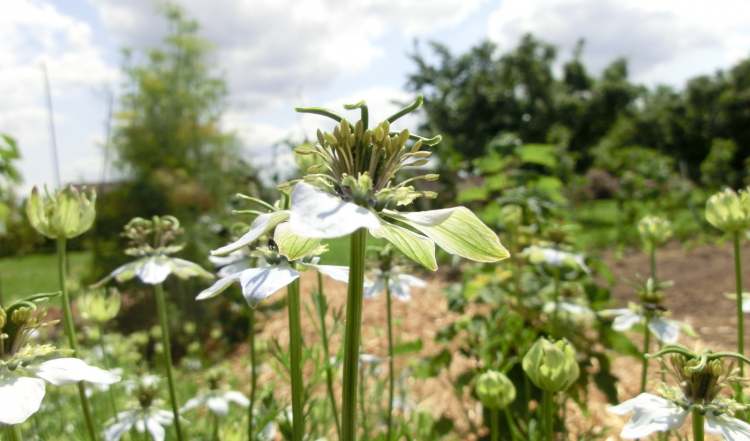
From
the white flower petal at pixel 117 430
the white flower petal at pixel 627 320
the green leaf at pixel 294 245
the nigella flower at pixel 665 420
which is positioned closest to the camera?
the green leaf at pixel 294 245

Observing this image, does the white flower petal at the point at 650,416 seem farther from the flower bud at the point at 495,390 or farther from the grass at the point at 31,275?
the grass at the point at 31,275

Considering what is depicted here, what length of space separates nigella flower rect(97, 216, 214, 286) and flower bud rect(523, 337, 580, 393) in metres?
0.74

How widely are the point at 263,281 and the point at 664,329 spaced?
1.28 m

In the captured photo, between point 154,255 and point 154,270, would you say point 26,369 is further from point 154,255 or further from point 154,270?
point 154,255

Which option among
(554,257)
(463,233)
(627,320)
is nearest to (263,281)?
(463,233)

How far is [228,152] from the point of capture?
287 inches

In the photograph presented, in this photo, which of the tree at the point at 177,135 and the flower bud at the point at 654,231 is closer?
the flower bud at the point at 654,231

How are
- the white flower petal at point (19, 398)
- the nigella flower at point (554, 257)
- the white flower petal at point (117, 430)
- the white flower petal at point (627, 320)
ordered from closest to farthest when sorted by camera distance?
the white flower petal at point (19, 398) → the white flower petal at point (117, 430) → the white flower petal at point (627, 320) → the nigella flower at point (554, 257)

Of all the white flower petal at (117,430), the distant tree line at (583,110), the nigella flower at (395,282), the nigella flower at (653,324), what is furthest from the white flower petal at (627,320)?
the distant tree line at (583,110)

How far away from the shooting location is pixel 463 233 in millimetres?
736

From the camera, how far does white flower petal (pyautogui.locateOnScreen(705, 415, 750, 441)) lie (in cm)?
90

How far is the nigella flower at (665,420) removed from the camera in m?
0.92

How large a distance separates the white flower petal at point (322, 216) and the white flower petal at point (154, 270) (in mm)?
773

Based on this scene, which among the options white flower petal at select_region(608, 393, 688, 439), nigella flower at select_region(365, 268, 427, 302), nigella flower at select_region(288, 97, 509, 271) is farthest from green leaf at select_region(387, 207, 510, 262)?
nigella flower at select_region(365, 268, 427, 302)
